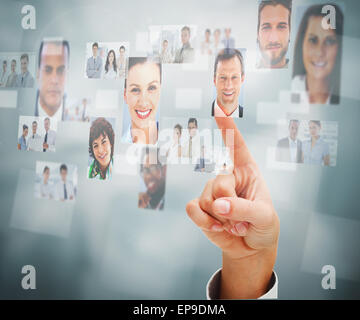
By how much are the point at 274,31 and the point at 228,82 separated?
30cm

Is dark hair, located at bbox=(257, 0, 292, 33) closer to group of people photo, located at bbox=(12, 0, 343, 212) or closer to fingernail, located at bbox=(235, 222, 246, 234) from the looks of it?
group of people photo, located at bbox=(12, 0, 343, 212)

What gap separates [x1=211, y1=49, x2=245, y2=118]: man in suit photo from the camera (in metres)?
1.53

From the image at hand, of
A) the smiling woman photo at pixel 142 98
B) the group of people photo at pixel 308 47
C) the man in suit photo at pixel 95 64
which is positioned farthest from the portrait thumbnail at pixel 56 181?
the group of people photo at pixel 308 47

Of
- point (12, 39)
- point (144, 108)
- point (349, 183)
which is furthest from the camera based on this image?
point (12, 39)

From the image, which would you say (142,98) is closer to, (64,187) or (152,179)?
(152,179)

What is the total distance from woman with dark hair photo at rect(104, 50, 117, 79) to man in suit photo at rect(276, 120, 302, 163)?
858 mm

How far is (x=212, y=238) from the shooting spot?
5.01ft

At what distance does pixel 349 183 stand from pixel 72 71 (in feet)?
4.67

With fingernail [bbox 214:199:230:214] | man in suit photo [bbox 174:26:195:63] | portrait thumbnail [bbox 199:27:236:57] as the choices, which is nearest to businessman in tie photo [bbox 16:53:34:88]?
man in suit photo [bbox 174:26:195:63]

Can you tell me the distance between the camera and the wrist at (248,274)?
1.50 metres

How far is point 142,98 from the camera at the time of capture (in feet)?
5.21

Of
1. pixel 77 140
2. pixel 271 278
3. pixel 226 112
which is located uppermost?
pixel 226 112

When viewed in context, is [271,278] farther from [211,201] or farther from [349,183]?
[349,183]
